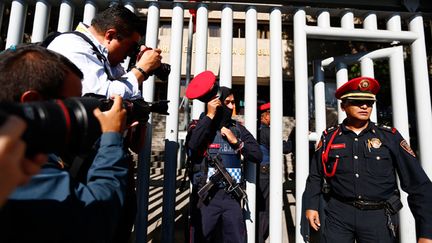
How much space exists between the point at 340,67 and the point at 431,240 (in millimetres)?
1522

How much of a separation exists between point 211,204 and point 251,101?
35.6 inches

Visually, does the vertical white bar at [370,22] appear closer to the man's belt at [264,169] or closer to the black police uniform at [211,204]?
the black police uniform at [211,204]

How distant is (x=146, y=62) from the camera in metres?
1.79

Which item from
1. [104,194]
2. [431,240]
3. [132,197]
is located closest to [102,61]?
[132,197]

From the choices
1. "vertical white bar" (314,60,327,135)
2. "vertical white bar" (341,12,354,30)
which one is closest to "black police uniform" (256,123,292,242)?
"vertical white bar" (314,60,327,135)

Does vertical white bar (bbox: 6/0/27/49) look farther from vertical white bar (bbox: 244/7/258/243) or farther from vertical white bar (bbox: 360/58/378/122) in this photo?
vertical white bar (bbox: 360/58/378/122)

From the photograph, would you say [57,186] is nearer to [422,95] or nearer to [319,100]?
[319,100]

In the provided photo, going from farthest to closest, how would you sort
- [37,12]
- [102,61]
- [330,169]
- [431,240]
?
[37,12] → [330,169] → [431,240] → [102,61]

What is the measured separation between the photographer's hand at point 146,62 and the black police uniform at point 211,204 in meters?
0.61

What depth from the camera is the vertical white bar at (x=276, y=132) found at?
96.0 inches

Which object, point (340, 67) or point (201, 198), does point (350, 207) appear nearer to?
point (201, 198)

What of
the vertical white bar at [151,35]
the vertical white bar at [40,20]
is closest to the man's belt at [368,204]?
the vertical white bar at [151,35]

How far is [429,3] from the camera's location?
2.77m

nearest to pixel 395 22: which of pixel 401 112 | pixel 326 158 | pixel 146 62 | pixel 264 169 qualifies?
pixel 401 112
